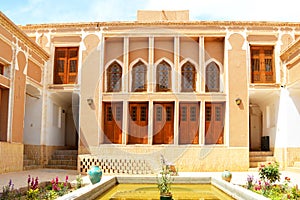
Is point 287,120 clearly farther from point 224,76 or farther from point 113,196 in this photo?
point 113,196

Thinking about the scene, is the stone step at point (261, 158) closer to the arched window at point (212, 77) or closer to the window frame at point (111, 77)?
the arched window at point (212, 77)

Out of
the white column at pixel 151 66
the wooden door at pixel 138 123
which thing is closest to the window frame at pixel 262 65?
the white column at pixel 151 66

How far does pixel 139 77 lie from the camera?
15336mm

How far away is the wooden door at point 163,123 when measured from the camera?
49.2 ft

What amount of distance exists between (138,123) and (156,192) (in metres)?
6.38

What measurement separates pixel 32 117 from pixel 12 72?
3.39 meters

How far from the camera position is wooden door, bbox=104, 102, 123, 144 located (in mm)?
15008

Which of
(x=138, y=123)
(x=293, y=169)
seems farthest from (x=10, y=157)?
(x=293, y=169)

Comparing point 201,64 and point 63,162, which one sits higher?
point 201,64

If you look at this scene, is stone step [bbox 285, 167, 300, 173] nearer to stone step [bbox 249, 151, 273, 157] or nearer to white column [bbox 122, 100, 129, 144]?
stone step [bbox 249, 151, 273, 157]

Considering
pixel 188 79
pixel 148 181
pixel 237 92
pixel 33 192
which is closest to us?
pixel 33 192

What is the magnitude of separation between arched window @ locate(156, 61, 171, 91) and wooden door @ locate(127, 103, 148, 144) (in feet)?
3.13

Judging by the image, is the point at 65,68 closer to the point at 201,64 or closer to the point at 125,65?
the point at 125,65

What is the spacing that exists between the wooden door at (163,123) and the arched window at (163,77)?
69cm
